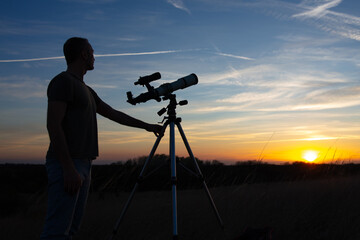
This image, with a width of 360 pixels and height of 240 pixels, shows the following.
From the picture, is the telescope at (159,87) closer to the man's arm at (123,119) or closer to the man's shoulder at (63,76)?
the man's arm at (123,119)

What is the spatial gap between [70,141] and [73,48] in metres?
0.78

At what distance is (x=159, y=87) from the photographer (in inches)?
160

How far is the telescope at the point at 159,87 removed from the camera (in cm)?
403

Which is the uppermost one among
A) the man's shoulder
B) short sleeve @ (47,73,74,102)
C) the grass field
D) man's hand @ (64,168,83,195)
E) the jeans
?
the man's shoulder

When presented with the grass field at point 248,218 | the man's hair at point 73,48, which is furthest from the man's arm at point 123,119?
the grass field at point 248,218

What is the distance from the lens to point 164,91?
404 centimetres

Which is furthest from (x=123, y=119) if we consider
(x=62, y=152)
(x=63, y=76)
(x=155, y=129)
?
(x=62, y=152)

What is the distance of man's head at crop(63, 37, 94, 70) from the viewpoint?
2.65 metres

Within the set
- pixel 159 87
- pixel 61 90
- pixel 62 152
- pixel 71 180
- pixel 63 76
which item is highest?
pixel 159 87

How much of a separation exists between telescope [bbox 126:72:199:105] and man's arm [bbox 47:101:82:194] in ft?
5.83

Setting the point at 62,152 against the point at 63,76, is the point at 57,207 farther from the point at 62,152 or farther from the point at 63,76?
the point at 63,76

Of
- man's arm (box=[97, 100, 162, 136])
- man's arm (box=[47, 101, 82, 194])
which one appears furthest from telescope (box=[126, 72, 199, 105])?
man's arm (box=[47, 101, 82, 194])

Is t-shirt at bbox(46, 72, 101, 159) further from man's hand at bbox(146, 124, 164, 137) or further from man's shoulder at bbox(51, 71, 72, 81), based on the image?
man's hand at bbox(146, 124, 164, 137)

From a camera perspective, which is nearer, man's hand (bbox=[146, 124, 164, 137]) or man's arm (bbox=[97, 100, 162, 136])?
man's arm (bbox=[97, 100, 162, 136])
